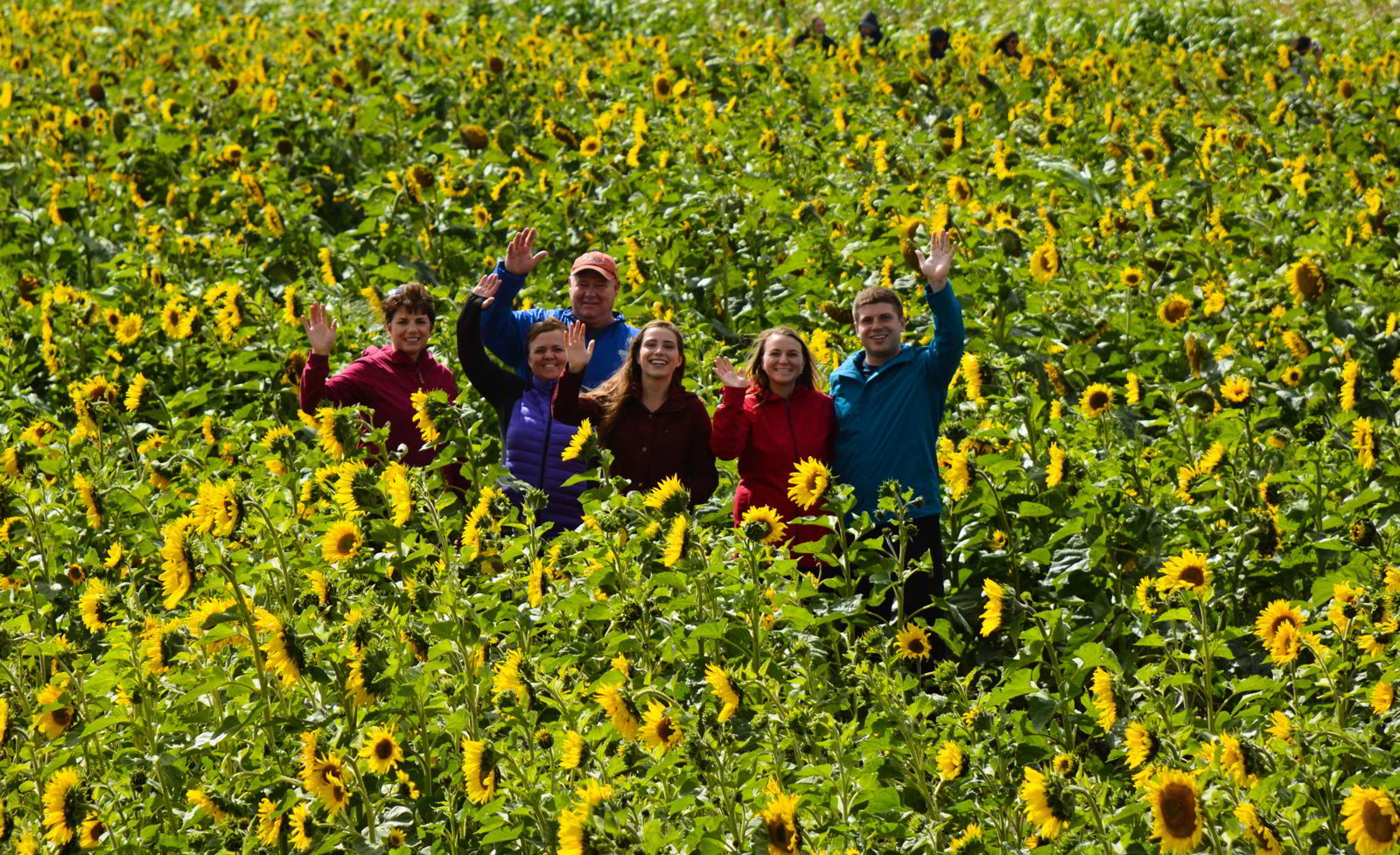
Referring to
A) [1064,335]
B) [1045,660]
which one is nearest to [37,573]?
[1045,660]

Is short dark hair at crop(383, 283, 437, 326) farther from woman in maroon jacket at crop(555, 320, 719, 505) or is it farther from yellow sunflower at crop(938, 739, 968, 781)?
yellow sunflower at crop(938, 739, 968, 781)

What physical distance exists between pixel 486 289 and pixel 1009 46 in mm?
6244

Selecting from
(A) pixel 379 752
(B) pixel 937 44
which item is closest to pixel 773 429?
(A) pixel 379 752

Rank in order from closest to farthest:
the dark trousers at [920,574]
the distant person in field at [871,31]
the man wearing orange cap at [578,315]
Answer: the dark trousers at [920,574] < the man wearing orange cap at [578,315] < the distant person in field at [871,31]

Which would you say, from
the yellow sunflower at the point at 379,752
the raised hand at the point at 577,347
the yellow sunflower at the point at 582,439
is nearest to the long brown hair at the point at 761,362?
the raised hand at the point at 577,347

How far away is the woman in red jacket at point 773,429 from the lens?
4574 mm

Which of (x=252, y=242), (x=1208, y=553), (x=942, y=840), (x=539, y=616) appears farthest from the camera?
(x=252, y=242)

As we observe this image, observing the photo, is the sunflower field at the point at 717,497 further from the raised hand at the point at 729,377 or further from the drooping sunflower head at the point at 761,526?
the raised hand at the point at 729,377

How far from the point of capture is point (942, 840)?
10.4 feet

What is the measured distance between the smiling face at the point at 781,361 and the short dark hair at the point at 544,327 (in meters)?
0.67

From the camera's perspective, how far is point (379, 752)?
337 cm

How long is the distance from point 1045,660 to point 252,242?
5.29 meters

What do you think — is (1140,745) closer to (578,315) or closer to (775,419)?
(775,419)

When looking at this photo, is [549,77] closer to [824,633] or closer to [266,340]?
[266,340]
